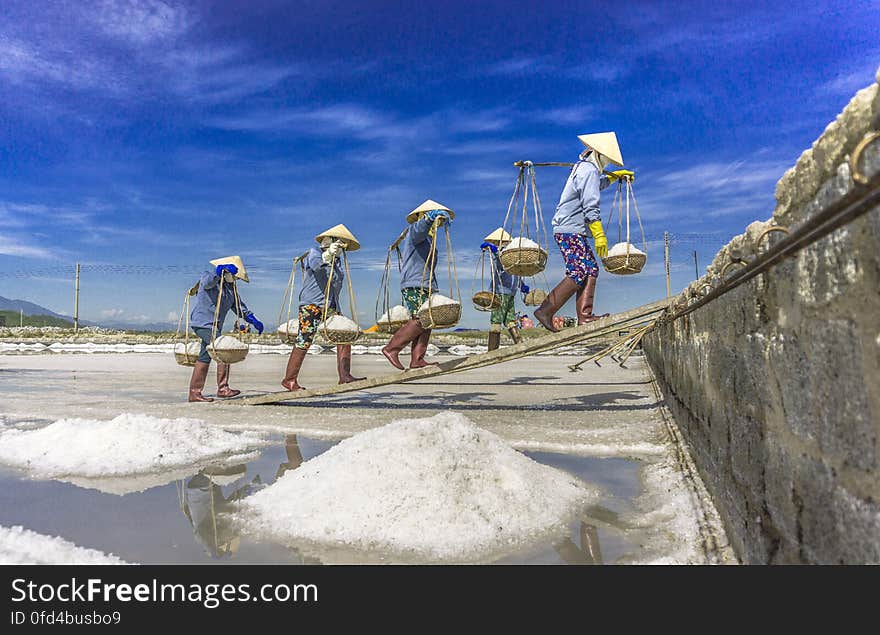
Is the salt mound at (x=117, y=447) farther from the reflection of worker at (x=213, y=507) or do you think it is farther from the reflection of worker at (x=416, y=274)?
the reflection of worker at (x=416, y=274)

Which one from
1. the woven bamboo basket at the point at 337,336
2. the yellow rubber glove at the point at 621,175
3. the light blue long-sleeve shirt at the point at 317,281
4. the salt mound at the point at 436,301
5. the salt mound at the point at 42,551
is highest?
the yellow rubber glove at the point at 621,175

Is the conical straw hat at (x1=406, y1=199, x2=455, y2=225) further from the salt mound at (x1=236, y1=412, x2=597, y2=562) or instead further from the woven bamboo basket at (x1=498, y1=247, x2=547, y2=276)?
the salt mound at (x1=236, y1=412, x2=597, y2=562)

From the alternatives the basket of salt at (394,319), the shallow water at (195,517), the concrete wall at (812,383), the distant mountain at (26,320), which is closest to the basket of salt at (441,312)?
the basket of salt at (394,319)

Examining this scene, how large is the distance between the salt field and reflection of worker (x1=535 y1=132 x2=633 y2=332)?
4.72 ft

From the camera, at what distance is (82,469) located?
363cm

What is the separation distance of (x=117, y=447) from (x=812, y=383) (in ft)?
13.0

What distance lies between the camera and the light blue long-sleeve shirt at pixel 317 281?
23.4 feet

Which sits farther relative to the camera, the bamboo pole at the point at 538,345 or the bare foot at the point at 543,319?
the bare foot at the point at 543,319

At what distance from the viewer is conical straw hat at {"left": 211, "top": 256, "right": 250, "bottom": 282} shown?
7277 millimetres

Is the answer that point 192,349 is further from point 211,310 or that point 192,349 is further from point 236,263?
point 236,263

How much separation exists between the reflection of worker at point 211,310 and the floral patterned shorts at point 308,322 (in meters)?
0.58

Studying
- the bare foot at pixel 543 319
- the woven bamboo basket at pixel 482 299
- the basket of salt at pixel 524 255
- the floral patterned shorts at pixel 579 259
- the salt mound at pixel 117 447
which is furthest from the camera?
the woven bamboo basket at pixel 482 299
